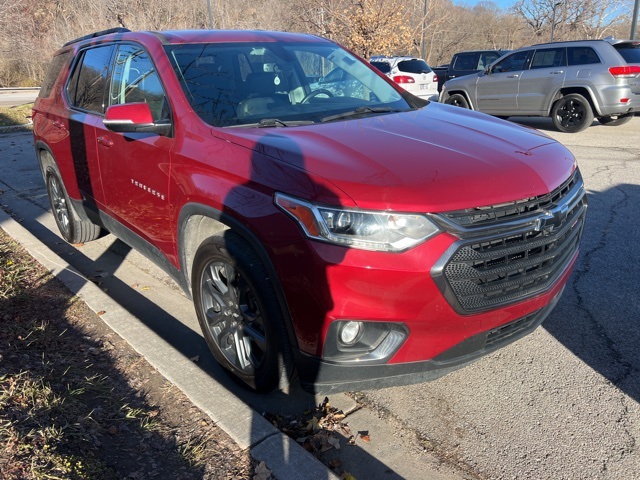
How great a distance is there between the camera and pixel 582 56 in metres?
11.2

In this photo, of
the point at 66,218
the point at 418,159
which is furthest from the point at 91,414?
the point at 66,218

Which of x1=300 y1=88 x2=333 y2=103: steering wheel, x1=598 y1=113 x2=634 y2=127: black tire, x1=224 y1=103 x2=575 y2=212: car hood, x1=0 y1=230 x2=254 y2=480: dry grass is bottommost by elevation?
x1=598 y1=113 x2=634 y2=127: black tire

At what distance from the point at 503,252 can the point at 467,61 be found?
18.5 meters

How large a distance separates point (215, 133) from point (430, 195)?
49.7 inches

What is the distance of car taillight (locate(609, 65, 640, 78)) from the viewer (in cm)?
1067

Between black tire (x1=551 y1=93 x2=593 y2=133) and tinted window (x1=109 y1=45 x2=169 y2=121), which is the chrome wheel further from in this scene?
black tire (x1=551 y1=93 x2=593 y2=133)

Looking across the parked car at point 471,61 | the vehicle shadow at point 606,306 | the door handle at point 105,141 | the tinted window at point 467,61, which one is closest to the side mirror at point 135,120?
the door handle at point 105,141

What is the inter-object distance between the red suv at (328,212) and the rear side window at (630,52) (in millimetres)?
9195

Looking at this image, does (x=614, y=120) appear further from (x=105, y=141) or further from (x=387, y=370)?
(x=387, y=370)

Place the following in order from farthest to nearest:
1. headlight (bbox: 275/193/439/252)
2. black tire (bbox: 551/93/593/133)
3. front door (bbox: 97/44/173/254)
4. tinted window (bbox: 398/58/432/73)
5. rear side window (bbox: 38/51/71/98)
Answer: tinted window (bbox: 398/58/432/73), black tire (bbox: 551/93/593/133), rear side window (bbox: 38/51/71/98), front door (bbox: 97/44/173/254), headlight (bbox: 275/193/439/252)

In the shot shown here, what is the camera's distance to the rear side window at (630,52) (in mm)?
11023

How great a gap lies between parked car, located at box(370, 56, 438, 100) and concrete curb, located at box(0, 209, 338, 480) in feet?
43.3

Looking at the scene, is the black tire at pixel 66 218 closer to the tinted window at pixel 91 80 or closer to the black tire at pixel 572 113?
the tinted window at pixel 91 80

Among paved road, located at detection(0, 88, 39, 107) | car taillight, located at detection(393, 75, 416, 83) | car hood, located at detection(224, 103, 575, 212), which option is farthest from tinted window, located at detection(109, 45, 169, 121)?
paved road, located at detection(0, 88, 39, 107)
